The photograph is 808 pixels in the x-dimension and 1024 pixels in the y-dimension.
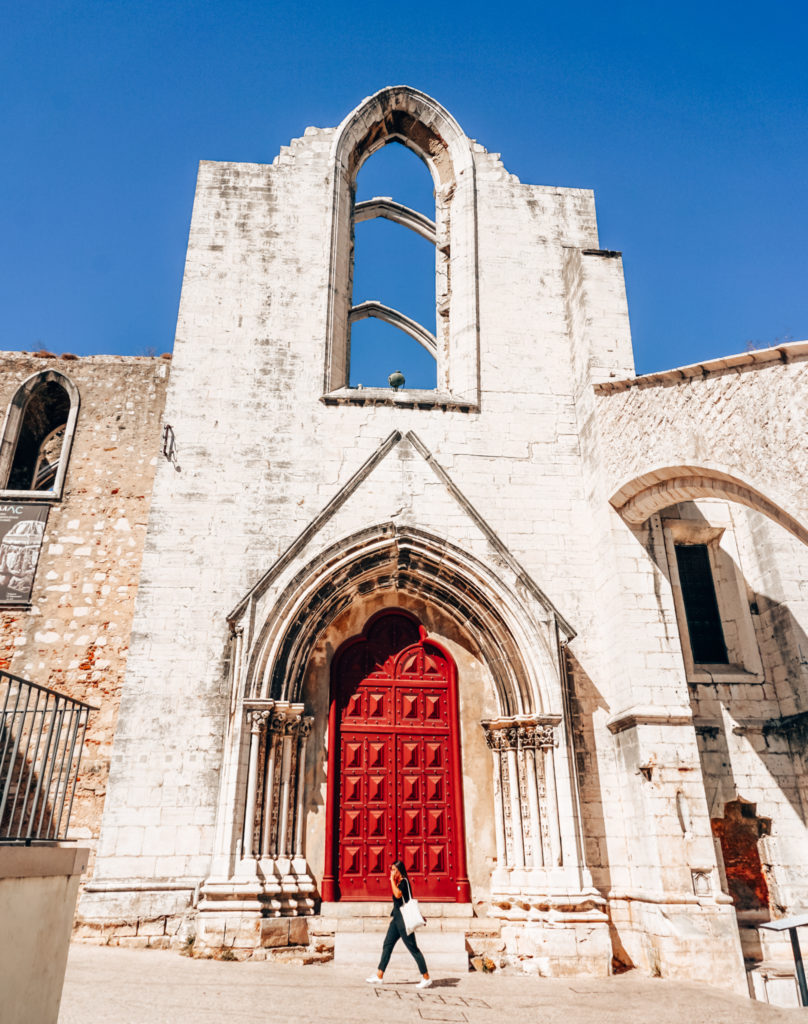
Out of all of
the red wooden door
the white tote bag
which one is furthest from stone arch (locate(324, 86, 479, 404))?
the white tote bag

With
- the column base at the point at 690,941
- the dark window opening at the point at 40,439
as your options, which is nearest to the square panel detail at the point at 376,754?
the column base at the point at 690,941

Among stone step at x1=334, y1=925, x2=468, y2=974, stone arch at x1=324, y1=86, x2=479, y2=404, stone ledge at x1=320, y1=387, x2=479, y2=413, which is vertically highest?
stone arch at x1=324, y1=86, x2=479, y2=404

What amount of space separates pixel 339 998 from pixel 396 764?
2.79 meters

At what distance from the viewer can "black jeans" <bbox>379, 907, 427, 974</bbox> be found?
20.3ft

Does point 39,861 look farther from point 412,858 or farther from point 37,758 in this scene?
point 412,858

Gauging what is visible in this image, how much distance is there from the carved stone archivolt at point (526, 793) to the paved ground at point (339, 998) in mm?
1106

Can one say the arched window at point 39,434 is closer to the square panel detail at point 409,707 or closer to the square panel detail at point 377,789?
the square panel detail at point 409,707

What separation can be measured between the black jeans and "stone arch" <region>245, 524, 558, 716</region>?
7.79 ft

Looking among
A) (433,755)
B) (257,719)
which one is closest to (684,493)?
(433,755)

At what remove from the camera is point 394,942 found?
248 inches

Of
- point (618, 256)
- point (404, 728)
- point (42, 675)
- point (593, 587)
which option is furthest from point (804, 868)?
point (42, 675)

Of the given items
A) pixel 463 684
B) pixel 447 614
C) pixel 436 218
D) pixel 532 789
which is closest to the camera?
pixel 532 789

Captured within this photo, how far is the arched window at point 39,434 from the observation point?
9.93 metres

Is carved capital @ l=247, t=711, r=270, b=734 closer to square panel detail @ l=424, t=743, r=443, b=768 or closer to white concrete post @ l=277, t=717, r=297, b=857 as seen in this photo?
white concrete post @ l=277, t=717, r=297, b=857
